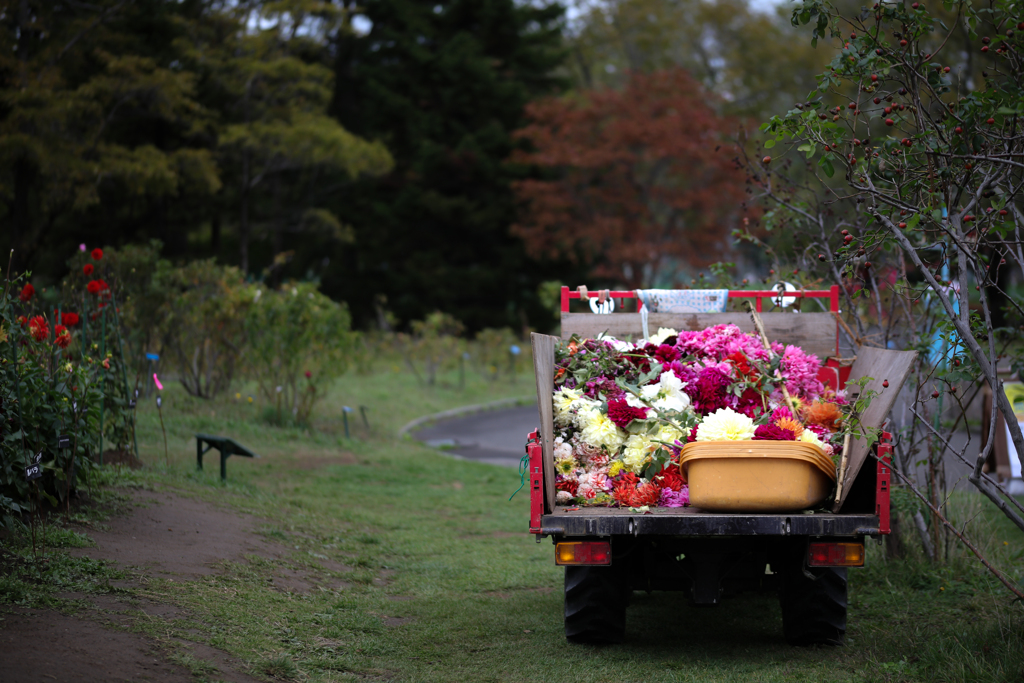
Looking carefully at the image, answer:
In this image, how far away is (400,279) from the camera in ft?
84.7

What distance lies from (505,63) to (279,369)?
1695 centimetres

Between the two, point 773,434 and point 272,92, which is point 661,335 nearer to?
point 773,434

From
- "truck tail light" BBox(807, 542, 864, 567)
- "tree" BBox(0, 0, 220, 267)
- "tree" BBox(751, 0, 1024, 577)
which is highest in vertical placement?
"tree" BBox(0, 0, 220, 267)

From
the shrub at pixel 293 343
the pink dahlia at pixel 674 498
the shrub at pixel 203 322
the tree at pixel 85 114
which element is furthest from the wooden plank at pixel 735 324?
the tree at pixel 85 114

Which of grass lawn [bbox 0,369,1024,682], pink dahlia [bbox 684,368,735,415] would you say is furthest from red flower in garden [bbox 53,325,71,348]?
pink dahlia [bbox 684,368,735,415]

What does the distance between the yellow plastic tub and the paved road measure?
664cm

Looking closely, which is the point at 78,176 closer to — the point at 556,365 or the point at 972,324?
the point at 556,365

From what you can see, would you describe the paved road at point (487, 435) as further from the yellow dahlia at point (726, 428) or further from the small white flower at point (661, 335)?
the yellow dahlia at point (726, 428)

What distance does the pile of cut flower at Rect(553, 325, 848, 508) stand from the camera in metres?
4.77

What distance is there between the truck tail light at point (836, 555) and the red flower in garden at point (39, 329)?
4601mm

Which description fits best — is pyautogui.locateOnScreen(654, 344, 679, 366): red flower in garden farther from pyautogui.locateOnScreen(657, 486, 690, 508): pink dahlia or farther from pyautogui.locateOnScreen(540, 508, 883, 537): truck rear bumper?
pyautogui.locateOnScreen(540, 508, 883, 537): truck rear bumper

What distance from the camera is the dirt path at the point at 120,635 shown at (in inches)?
143

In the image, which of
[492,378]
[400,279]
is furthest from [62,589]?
[400,279]

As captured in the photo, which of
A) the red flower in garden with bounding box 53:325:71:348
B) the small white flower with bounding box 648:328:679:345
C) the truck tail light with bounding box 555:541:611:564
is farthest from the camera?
the small white flower with bounding box 648:328:679:345
